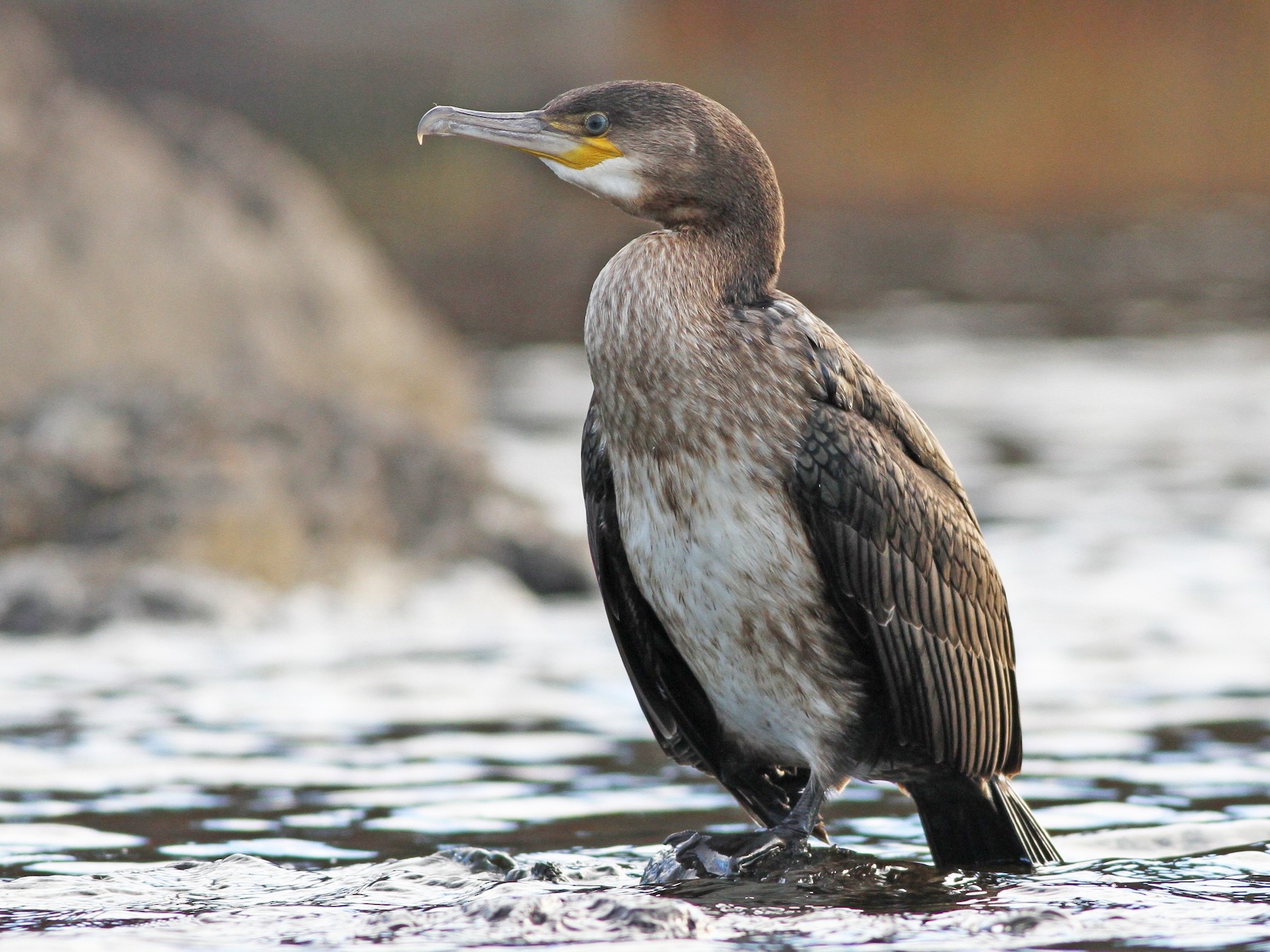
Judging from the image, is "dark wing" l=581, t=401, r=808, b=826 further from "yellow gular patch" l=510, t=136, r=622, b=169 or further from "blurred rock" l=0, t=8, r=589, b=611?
"blurred rock" l=0, t=8, r=589, b=611

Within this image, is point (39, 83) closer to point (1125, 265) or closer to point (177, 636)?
point (177, 636)

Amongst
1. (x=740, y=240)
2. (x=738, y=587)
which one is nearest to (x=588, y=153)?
(x=740, y=240)

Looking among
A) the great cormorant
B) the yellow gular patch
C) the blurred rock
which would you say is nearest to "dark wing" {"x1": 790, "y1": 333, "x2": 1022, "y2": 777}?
the great cormorant

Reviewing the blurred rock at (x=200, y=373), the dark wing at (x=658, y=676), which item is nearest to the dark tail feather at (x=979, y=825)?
the dark wing at (x=658, y=676)

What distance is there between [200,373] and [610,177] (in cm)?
682

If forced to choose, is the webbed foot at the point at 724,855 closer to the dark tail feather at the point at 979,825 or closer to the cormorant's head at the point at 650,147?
the dark tail feather at the point at 979,825

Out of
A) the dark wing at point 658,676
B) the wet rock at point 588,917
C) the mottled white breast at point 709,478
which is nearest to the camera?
the wet rock at point 588,917

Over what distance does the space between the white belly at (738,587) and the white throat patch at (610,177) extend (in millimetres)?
637

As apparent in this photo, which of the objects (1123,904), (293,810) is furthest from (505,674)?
(1123,904)

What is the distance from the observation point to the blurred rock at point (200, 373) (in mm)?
8656

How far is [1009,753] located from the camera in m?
4.72

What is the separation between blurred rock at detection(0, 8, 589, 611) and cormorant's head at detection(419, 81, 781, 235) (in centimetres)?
414

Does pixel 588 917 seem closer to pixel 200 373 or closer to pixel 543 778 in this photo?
pixel 543 778

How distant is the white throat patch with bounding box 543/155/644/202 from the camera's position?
450cm
